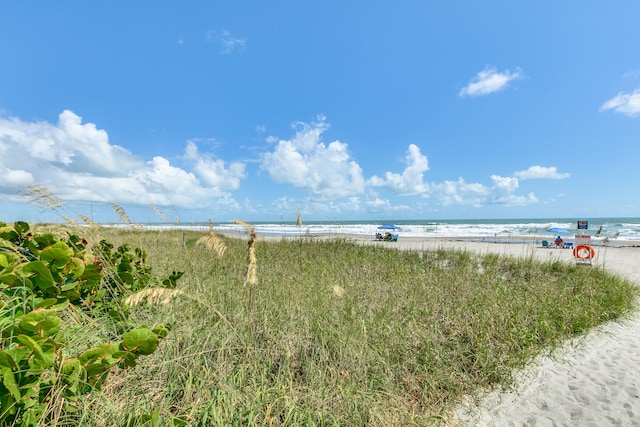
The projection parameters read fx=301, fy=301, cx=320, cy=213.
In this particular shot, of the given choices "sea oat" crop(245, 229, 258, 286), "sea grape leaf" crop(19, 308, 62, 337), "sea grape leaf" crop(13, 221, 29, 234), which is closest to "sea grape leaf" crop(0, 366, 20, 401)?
"sea grape leaf" crop(19, 308, 62, 337)

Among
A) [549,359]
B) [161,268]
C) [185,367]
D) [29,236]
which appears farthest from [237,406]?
[161,268]

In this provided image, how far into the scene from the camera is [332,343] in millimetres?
3246

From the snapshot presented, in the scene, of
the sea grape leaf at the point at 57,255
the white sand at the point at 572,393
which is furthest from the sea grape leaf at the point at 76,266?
the white sand at the point at 572,393

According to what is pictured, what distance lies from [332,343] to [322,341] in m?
0.11

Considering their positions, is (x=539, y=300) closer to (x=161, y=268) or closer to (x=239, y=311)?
(x=239, y=311)

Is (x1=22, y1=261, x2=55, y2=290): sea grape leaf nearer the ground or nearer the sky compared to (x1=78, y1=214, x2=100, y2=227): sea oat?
nearer the ground

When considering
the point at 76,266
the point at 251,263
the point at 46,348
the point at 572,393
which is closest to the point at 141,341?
the point at 46,348

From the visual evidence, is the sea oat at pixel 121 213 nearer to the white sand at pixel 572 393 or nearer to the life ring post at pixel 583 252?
the white sand at pixel 572 393

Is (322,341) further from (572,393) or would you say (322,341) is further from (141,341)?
(572,393)

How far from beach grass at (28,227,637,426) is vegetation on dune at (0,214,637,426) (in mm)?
15

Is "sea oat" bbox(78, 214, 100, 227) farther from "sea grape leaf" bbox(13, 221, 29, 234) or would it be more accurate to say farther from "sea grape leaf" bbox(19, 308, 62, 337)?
"sea grape leaf" bbox(19, 308, 62, 337)

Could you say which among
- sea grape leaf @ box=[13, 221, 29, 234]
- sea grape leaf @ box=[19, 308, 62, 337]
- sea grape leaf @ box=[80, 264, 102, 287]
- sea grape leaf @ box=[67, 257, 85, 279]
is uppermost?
sea grape leaf @ box=[13, 221, 29, 234]

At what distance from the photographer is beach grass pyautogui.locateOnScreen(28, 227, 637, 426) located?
226cm

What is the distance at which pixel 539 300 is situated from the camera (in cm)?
532
